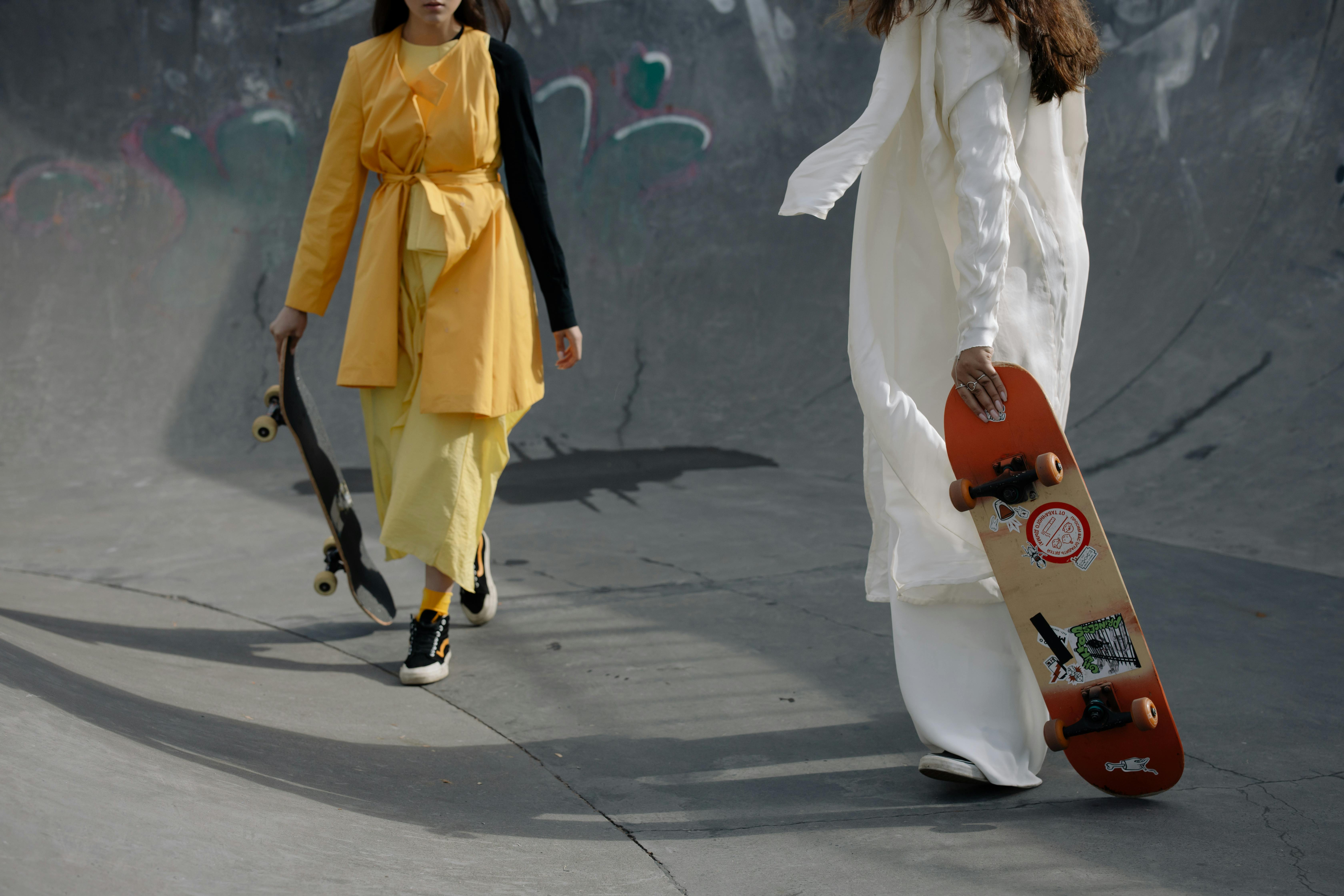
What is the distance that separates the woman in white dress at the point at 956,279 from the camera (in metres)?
2.04

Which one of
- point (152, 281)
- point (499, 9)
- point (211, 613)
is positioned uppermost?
point (499, 9)

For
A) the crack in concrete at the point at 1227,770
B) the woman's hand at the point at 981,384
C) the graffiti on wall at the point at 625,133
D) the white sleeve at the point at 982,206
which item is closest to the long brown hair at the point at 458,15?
the white sleeve at the point at 982,206

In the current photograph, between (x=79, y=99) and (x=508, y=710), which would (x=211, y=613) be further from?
(x=79, y=99)

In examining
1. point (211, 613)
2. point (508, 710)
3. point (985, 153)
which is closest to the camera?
point (985, 153)

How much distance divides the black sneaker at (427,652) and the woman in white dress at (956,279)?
1268 mm

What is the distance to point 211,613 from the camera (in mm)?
3377

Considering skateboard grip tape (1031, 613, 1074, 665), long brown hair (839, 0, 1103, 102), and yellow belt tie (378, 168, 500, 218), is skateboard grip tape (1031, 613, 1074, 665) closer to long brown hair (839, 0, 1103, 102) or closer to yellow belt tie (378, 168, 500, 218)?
long brown hair (839, 0, 1103, 102)

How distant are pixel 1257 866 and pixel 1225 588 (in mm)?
1901

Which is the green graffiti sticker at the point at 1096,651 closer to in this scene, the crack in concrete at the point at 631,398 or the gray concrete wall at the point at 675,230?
the gray concrete wall at the point at 675,230

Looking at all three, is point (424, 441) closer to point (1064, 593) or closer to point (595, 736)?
point (595, 736)

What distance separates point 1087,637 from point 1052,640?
0.20 feet

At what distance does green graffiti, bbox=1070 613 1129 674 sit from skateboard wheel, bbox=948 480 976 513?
30cm

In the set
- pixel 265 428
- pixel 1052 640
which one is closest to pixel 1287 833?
pixel 1052 640

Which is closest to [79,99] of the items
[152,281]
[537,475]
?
[152,281]
